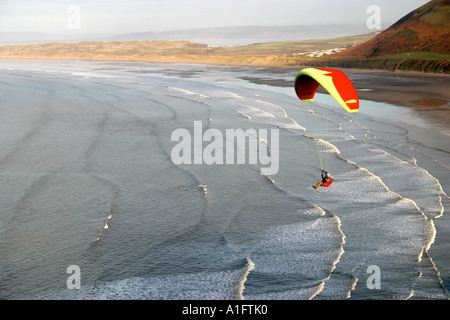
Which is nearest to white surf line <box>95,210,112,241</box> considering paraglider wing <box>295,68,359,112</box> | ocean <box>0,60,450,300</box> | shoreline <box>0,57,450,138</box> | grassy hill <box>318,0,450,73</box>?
ocean <box>0,60,450,300</box>

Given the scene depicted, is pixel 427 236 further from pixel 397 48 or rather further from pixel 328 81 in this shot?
pixel 397 48

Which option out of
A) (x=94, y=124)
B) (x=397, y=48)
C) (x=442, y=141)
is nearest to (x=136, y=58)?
(x=397, y=48)

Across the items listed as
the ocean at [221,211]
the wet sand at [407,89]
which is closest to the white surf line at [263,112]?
the ocean at [221,211]

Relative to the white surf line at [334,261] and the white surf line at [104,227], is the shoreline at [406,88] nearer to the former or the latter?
the white surf line at [334,261]

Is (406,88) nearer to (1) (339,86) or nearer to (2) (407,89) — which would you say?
(2) (407,89)

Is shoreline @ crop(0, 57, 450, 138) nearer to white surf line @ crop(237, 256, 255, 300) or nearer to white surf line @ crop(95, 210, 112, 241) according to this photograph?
white surf line @ crop(237, 256, 255, 300)

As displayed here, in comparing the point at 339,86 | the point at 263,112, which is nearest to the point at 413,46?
the point at 263,112

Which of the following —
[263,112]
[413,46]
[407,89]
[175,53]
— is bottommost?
[263,112]

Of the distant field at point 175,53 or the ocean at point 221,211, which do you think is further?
the distant field at point 175,53
